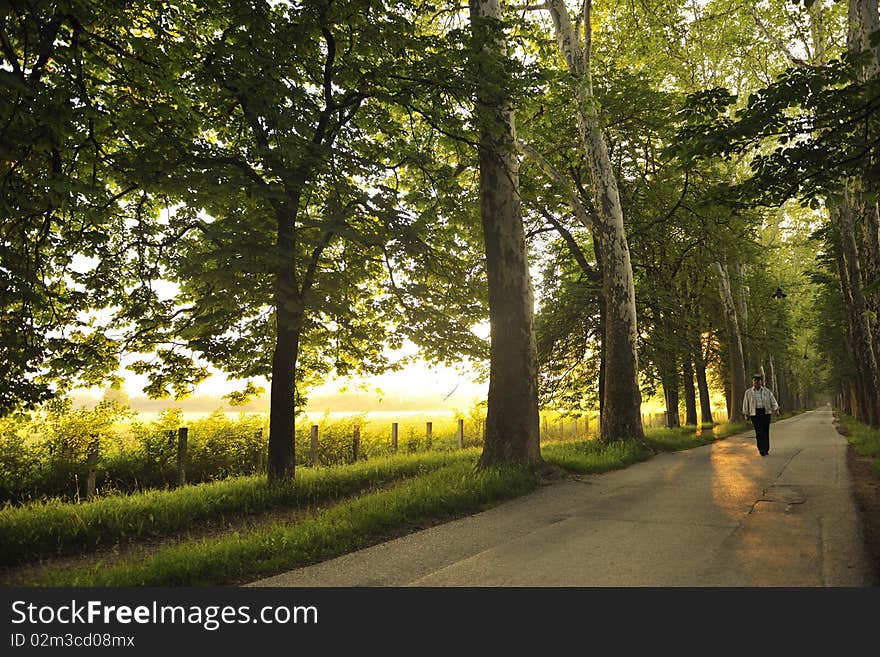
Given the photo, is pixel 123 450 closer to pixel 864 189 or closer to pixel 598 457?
pixel 598 457

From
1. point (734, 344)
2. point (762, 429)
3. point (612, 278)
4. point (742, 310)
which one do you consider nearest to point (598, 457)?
point (612, 278)

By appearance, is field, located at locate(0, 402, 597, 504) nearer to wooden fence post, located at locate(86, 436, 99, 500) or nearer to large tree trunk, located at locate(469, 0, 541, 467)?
wooden fence post, located at locate(86, 436, 99, 500)

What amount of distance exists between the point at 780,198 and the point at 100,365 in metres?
11.9

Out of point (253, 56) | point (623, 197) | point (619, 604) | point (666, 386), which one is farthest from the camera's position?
point (666, 386)

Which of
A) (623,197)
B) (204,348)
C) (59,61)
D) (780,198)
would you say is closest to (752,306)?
(623,197)

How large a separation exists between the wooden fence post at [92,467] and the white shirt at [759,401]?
16412 millimetres

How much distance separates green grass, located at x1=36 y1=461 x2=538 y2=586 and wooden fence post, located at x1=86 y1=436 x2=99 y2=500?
Answer: 777cm

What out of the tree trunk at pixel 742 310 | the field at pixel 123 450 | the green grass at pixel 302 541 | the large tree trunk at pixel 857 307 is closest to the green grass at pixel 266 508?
the green grass at pixel 302 541

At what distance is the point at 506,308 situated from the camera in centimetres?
947

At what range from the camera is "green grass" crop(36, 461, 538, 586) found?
4600mm

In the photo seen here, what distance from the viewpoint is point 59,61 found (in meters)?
5.54

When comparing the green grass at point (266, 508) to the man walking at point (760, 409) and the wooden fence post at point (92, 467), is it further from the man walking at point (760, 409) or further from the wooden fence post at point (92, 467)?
the wooden fence post at point (92, 467)

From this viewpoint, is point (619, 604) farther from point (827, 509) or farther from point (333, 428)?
point (333, 428)

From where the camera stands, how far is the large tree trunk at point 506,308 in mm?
9125
